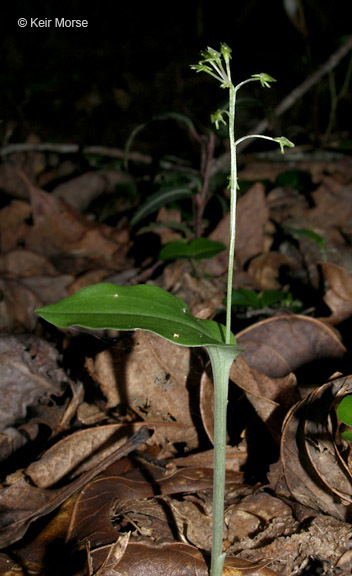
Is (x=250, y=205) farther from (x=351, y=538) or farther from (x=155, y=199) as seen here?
(x=351, y=538)

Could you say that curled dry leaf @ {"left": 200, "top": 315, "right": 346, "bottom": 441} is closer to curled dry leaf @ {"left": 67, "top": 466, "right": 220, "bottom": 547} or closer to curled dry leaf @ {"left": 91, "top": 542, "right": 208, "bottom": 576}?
curled dry leaf @ {"left": 67, "top": 466, "right": 220, "bottom": 547}

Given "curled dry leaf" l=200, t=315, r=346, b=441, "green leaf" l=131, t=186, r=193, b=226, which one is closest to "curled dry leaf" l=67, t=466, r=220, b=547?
"curled dry leaf" l=200, t=315, r=346, b=441

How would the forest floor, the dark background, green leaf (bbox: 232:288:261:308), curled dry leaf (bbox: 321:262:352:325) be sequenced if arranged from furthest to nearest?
the dark background < green leaf (bbox: 232:288:261:308) < curled dry leaf (bbox: 321:262:352:325) < the forest floor

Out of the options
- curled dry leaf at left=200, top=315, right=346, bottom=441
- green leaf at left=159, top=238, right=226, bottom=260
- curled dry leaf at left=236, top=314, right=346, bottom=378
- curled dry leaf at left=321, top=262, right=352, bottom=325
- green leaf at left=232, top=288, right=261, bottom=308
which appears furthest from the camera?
green leaf at left=159, top=238, right=226, bottom=260

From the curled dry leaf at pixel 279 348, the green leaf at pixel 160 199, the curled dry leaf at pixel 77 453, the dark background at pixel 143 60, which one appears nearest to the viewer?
the curled dry leaf at pixel 77 453

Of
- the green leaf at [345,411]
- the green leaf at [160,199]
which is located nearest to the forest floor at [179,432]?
the green leaf at [345,411]

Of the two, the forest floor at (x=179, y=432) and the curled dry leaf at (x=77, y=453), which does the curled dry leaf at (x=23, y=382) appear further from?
the curled dry leaf at (x=77, y=453)

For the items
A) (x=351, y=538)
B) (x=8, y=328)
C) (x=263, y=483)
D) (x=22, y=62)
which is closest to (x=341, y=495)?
(x=351, y=538)

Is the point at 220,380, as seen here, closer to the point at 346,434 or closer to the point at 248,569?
the point at 346,434
